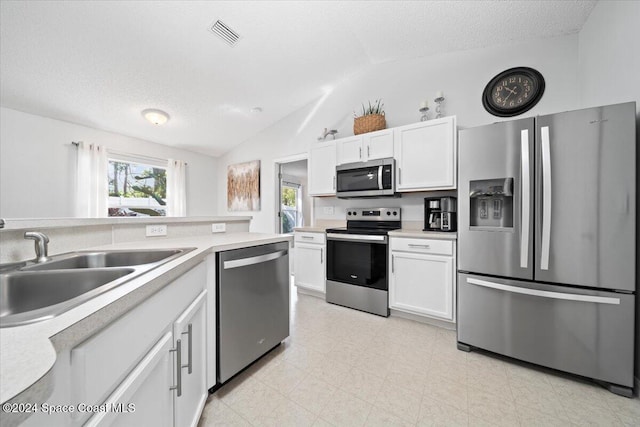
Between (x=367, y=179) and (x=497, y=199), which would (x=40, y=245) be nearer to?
(x=367, y=179)

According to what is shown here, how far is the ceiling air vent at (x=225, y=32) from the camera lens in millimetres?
2316

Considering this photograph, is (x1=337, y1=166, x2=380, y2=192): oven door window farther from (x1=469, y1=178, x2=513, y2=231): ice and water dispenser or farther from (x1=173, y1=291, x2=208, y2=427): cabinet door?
(x1=173, y1=291, x2=208, y2=427): cabinet door

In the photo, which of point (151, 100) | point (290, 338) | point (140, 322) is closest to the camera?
point (140, 322)

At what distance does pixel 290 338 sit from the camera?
2070 mm

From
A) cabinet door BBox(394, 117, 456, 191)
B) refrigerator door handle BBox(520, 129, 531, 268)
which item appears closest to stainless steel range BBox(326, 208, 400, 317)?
cabinet door BBox(394, 117, 456, 191)

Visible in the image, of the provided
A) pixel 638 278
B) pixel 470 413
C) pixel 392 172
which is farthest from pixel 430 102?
pixel 470 413

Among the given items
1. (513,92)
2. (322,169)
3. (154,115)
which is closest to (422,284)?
(322,169)

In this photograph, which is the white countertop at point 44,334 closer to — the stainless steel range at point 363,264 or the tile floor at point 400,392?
the tile floor at point 400,392

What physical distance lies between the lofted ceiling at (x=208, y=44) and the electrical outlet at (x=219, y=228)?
189cm

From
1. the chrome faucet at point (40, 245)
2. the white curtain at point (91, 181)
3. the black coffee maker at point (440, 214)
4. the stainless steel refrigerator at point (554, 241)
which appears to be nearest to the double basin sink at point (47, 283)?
the chrome faucet at point (40, 245)

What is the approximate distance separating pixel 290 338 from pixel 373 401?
88 centimetres

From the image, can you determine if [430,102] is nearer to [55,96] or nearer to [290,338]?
[290,338]

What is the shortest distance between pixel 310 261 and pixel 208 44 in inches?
103

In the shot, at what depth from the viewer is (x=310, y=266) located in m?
3.04
